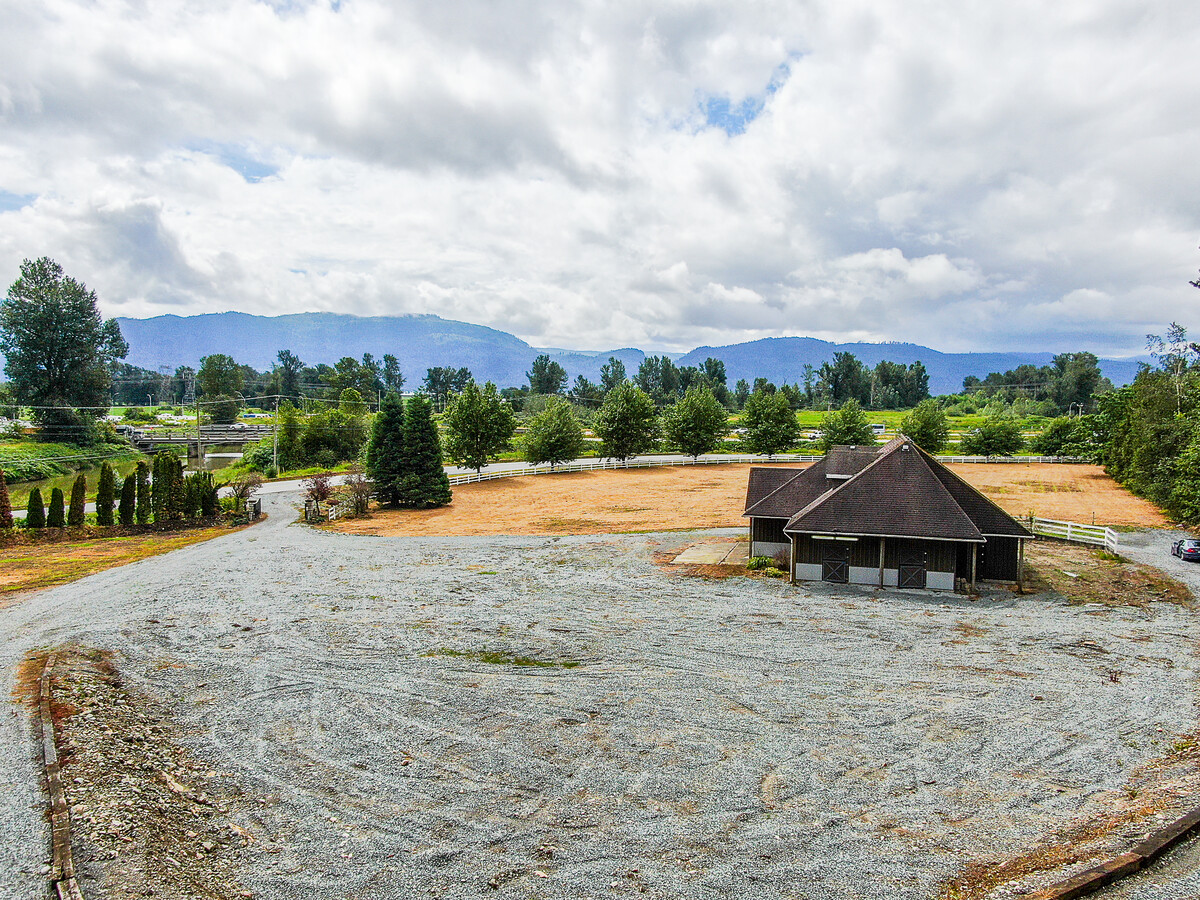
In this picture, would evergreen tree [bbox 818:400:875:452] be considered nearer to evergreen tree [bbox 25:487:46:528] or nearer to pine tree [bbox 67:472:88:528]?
pine tree [bbox 67:472:88:528]

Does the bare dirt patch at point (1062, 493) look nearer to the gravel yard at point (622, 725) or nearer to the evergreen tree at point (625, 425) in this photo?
the gravel yard at point (622, 725)

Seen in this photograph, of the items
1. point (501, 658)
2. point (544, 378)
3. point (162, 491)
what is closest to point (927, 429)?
point (501, 658)

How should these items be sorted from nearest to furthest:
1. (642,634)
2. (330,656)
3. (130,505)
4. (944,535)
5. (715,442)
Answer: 1. (330,656)
2. (642,634)
3. (944,535)
4. (130,505)
5. (715,442)

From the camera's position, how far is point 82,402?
192ft

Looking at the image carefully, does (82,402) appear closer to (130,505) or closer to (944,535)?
(130,505)

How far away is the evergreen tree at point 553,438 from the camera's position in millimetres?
56500

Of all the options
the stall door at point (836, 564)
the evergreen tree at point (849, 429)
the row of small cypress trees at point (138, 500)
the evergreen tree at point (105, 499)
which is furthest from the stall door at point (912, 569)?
the evergreen tree at point (849, 429)

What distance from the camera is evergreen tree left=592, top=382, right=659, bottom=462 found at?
6216cm

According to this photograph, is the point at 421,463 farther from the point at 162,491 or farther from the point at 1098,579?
the point at 1098,579

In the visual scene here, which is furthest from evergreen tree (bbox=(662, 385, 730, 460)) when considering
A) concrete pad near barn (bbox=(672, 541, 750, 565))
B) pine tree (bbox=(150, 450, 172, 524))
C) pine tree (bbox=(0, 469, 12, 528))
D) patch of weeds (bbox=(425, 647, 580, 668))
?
patch of weeds (bbox=(425, 647, 580, 668))

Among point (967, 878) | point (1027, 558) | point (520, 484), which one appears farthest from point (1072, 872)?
point (520, 484)

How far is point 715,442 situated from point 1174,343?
36.5 meters

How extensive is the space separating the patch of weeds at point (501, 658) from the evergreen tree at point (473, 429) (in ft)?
124

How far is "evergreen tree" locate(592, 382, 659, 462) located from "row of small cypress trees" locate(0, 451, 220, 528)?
A: 1436 inches
